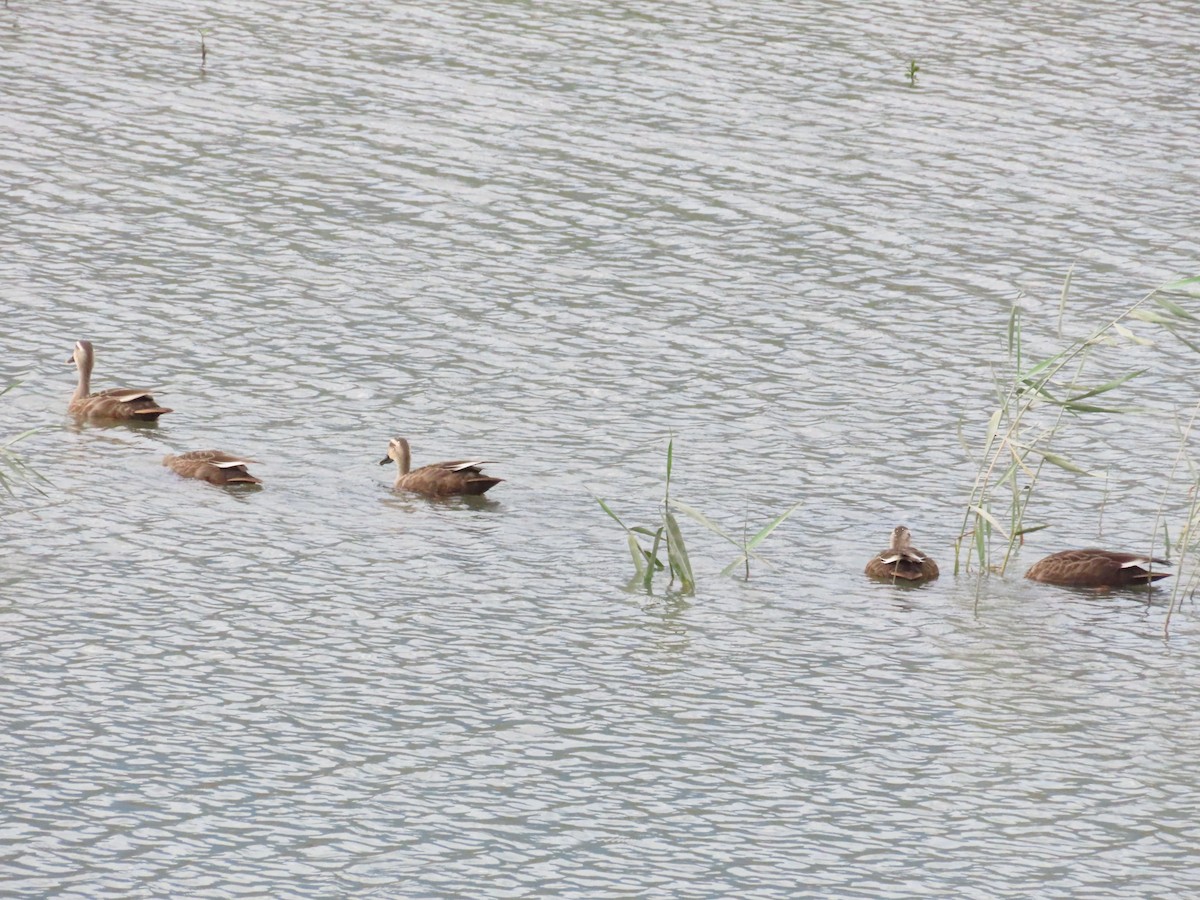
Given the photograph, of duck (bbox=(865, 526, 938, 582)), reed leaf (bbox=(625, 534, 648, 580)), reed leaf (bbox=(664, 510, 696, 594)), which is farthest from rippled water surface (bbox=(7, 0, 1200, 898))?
reed leaf (bbox=(664, 510, 696, 594))

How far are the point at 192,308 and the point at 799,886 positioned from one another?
11725 millimetres

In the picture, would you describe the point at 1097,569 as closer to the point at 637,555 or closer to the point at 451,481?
the point at 637,555

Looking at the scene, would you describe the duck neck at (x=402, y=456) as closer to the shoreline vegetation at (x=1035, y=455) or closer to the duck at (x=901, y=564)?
the duck at (x=901, y=564)

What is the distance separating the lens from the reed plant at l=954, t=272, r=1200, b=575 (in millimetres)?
14547

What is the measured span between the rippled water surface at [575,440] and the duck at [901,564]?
174 mm

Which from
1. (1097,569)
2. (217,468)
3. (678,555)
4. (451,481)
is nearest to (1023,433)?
(1097,569)

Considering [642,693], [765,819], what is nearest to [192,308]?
[642,693]

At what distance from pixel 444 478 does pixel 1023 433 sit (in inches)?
218

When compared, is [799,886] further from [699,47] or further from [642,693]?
[699,47]

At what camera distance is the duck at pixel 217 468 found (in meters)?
16.8

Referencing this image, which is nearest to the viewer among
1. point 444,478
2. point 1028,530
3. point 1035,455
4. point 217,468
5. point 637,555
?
point 637,555

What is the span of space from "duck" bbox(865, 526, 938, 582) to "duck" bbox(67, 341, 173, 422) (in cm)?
646

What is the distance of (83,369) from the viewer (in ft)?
61.4

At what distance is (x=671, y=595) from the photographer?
1552 cm
